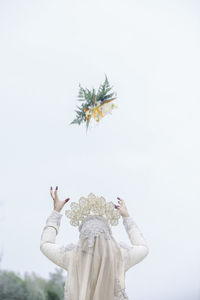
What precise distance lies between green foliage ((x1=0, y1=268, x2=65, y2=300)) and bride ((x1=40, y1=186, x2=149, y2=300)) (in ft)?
26.2

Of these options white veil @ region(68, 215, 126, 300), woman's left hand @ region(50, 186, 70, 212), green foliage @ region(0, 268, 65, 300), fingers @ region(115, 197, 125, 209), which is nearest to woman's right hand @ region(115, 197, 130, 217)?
fingers @ region(115, 197, 125, 209)

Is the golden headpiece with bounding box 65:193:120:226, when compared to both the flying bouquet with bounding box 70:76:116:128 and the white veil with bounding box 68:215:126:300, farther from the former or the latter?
the flying bouquet with bounding box 70:76:116:128

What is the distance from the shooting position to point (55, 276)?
9.98 meters

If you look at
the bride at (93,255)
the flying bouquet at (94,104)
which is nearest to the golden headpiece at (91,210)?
the bride at (93,255)

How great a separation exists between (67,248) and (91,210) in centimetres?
32

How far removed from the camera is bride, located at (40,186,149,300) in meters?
1.97

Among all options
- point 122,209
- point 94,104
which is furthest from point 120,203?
point 94,104

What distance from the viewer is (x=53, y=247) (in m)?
2.13

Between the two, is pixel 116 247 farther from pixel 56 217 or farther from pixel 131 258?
pixel 56 217

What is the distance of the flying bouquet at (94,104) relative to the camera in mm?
3451

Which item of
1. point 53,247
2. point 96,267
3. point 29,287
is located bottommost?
point 96,267

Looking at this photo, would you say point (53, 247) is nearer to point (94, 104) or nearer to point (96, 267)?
point (96, 267)

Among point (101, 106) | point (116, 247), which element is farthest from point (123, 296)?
point (101, 106)

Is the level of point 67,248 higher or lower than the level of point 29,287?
lower
